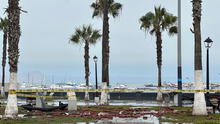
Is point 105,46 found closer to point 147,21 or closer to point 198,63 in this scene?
point 147,21

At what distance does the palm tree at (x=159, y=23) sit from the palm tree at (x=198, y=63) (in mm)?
20915

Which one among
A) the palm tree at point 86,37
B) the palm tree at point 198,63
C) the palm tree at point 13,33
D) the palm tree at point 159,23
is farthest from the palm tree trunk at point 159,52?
the palm tree at point 13,33

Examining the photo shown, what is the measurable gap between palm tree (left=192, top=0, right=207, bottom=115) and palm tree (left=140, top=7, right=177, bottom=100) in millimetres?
20915

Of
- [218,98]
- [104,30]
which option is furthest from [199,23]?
[104,30]

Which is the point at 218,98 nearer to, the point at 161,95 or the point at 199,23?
the point at 199,23

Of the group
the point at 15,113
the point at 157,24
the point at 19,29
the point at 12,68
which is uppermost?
the point at 157,24

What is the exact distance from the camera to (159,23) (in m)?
43.2

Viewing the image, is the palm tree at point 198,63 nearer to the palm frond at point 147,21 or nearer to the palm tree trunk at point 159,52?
the palm tree trunk at point 159,52

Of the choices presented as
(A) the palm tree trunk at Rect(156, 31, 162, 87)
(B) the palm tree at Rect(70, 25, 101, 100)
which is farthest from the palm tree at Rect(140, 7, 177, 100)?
Answer: (B) the palm tree at Rect(70, 25, 101, 100)

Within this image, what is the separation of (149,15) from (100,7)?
26.1 feet

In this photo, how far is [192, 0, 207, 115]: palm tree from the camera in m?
20.4

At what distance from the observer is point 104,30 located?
3306 centimetres

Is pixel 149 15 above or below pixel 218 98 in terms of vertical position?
above

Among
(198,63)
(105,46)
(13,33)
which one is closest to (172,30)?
(105,46)
